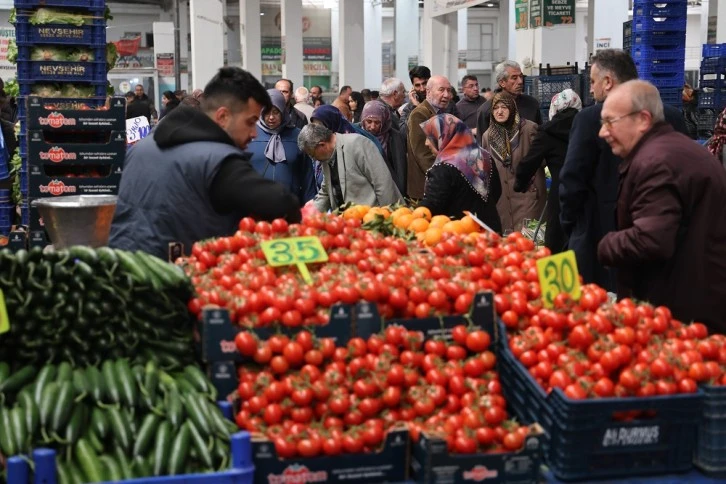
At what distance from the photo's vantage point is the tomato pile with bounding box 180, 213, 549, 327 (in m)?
2.89

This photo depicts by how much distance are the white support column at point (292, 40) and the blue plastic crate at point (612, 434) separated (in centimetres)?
2242

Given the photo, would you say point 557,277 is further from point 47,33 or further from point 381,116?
point 47,33

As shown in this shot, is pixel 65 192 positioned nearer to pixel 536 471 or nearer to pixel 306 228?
pixel 306 228

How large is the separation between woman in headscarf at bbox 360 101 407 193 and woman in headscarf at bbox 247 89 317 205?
2.71 feet

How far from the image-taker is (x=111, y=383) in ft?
8.80

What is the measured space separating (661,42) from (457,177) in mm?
9891

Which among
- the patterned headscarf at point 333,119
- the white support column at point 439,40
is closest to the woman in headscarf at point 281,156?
the patterned headscarf at point 333,119

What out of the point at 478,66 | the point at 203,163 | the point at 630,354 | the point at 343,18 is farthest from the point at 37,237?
the point at 478,66

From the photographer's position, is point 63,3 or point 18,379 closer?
point 18,379

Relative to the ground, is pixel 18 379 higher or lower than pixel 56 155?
lower

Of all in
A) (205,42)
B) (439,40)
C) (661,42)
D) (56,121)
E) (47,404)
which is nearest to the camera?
(47,404)

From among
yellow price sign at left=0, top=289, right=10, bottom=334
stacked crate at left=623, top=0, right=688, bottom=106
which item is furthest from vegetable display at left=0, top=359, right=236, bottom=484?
stacked crate at left=623, top=0, right=688, bottom=106

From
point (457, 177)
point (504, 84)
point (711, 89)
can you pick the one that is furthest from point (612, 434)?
point (711, 89)

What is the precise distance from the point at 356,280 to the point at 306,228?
1.44ft
